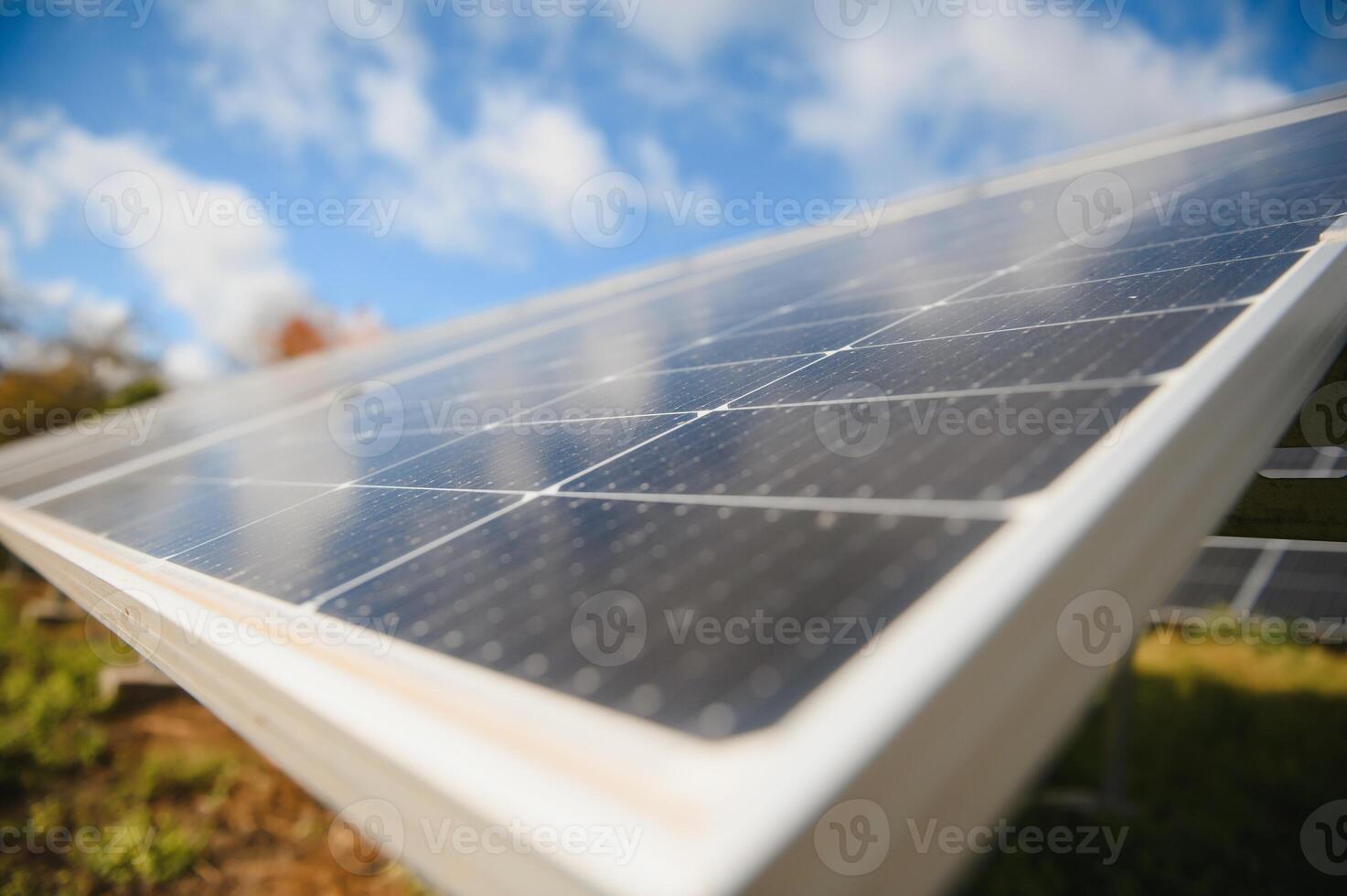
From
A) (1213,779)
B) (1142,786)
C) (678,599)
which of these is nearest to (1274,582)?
(1213,779)

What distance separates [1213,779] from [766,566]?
8.73 meters

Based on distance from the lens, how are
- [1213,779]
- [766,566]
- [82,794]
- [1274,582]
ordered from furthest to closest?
[82,794] → [1274,582] → [1213,779] → [766,566]

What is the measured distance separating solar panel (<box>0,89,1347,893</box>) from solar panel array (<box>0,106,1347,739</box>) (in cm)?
2

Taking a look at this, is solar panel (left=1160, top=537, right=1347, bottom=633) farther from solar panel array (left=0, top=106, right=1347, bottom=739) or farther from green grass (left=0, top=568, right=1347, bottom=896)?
solar panel array (left=0, top=106, right=1347, bottom=739)

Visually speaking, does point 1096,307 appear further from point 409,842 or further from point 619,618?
point 409,842

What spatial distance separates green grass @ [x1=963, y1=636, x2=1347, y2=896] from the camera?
6.62 m

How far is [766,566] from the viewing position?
168 centimetres

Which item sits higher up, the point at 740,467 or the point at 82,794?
the point at 740,467

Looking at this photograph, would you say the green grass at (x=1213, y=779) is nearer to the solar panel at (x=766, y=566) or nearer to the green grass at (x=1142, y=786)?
the green grass at (x=1142, y=786)

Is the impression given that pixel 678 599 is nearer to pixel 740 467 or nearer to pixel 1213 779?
pixel 740 467

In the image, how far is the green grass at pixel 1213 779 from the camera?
A: 6.62 metres

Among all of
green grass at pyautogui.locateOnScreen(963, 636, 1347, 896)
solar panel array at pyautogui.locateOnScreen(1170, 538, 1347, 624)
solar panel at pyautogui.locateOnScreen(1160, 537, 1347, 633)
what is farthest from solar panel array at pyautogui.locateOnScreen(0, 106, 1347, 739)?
green grass at pyautogui.locateOnScreen(963, 636, 1347, 896)

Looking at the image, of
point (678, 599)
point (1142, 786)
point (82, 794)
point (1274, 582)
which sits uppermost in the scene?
point (678, 599)

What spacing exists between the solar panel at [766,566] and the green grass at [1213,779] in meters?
5.58
